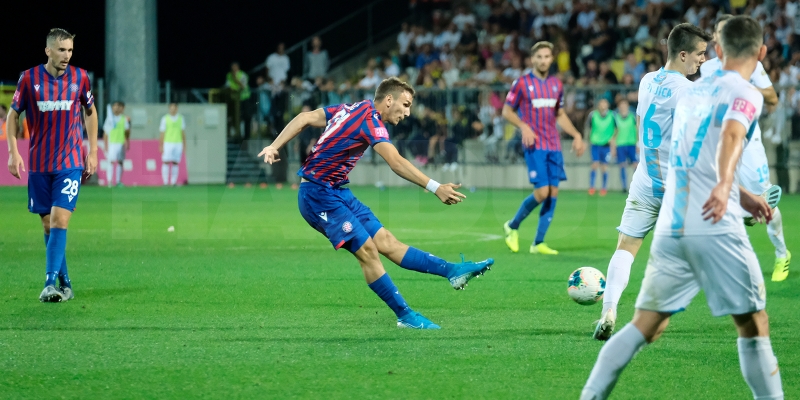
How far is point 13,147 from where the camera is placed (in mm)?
8477

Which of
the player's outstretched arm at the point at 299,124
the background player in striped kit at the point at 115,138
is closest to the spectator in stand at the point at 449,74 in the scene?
the background player in striped kit at the point at 115,138

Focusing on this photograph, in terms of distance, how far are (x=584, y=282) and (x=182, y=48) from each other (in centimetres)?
2726

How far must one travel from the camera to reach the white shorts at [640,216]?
6.93m

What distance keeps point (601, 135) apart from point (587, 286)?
16996 mm

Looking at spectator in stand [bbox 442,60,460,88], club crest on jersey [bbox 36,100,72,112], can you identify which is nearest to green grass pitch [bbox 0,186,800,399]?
club crest on jersey [bbox 36,100,72,112]

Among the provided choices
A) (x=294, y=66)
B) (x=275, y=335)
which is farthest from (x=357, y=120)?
(x=294, y=66)

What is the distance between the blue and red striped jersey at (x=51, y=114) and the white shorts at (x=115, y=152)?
58.0 feet

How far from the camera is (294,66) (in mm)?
31078

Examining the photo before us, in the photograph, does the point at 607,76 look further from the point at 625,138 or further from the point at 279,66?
the point at 279,66

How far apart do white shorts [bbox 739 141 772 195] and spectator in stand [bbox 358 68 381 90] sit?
19.6 meters

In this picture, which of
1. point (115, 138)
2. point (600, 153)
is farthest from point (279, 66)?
point (600, 153)

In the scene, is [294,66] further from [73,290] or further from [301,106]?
[73,290]

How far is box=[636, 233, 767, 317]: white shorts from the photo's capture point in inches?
167

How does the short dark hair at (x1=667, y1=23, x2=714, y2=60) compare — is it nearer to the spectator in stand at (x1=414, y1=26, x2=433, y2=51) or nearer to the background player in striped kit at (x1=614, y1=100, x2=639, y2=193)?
the background player in striped kit at (x1=614, y1=100, x2=639, y2=193)
